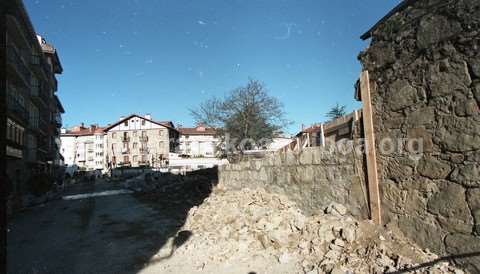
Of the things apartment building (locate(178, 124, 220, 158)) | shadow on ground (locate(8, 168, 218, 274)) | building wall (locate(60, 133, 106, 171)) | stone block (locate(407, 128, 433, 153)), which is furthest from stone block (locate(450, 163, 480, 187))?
building wall (locate(60, 133, 106, 171))

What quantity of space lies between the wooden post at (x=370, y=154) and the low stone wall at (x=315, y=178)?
0.64 feet

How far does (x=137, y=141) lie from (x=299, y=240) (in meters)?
75.1

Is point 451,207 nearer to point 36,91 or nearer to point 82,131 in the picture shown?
point 36,91

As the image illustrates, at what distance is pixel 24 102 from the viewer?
25484 mm

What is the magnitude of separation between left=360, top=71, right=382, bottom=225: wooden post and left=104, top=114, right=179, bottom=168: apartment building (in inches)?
2824

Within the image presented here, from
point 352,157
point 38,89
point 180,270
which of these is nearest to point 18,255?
point 180,270

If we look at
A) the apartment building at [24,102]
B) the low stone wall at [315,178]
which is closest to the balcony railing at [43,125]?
the apartment building at [24,102]

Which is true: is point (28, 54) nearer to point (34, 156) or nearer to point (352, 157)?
point (34, 156)

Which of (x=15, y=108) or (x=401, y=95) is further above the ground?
(x=15, y=108)

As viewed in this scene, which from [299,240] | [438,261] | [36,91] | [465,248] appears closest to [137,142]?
[36,91]

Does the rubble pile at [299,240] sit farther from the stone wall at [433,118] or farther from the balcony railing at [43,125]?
the balcony railing at [43,125]

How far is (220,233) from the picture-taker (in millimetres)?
6496

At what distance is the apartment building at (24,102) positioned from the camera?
1972cm

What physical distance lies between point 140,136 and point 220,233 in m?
73.3
